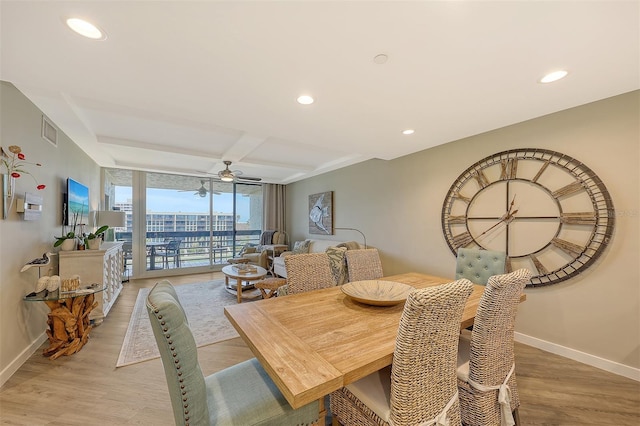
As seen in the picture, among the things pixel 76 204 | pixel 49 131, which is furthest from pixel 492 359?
pixel 76 204

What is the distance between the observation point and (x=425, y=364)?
1027 millimetres

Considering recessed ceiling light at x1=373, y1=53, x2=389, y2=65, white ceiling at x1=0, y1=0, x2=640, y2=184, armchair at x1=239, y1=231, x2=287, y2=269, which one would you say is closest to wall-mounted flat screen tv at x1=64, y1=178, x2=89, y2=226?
white ceiling at x1=0, y1=0, x2=640, y2=184

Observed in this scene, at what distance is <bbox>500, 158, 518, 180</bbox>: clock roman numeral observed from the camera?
2664 mm

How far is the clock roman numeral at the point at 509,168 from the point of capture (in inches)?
105

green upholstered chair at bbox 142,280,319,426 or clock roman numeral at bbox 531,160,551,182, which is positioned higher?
clock roman numeral at bbox 531,160,551,182

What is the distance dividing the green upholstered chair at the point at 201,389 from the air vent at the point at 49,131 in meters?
2.80

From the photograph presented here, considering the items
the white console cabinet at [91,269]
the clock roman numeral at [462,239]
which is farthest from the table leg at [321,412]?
the white console cabinet at [91,269]

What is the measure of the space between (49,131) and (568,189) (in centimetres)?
545

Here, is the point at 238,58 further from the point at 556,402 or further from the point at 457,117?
the point at 556,402

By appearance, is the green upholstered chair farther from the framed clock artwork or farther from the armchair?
the armchair

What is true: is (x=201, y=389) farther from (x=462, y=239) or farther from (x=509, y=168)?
(x=509, y=168)

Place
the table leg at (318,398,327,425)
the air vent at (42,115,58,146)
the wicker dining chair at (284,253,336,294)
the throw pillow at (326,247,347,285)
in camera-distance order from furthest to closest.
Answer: the throw pillow at (326,247,347,285), the air vent at (42,115,58,146), the wicker dining chair at (284,253,336,294), the table leg at (318,398,327,425)

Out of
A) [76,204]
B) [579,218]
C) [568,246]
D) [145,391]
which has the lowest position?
[145,391]

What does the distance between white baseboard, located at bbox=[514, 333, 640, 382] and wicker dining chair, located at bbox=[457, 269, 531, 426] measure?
5.08 ft
